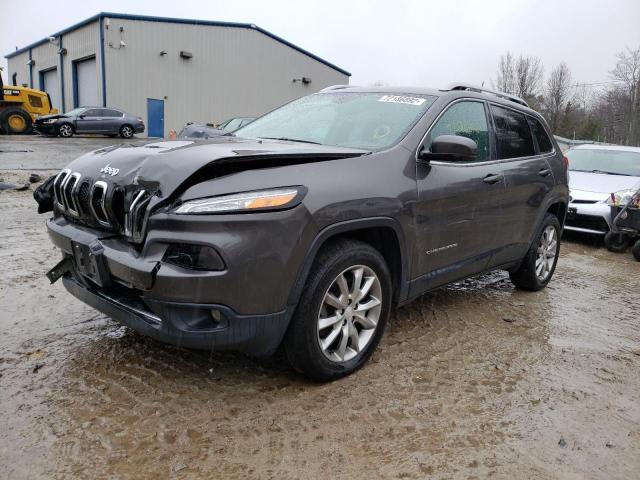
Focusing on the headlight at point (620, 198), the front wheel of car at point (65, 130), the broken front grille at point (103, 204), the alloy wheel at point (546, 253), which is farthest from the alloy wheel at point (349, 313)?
the front wheel of car at point (65, 130)

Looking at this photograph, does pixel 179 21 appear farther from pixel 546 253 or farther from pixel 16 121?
pixel 546 253

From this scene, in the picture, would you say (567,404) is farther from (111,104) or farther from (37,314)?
(111,104)

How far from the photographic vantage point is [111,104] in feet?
93.8

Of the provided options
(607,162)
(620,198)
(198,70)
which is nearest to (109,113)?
(198,70)

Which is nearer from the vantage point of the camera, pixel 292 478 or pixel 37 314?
pixel 292 478

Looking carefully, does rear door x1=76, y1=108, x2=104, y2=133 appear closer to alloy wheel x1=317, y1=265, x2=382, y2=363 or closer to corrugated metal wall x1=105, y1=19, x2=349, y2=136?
corrugated metal wall x1=105, y1=19, x2=349, y2=136

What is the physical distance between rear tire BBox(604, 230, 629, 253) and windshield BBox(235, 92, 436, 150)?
5132 mm

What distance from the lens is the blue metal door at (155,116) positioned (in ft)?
98.1

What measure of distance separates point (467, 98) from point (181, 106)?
95.8 feet

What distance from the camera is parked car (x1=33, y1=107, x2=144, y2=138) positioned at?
896 inches

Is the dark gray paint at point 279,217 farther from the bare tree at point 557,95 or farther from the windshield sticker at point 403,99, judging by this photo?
the bare tree at point 557,95

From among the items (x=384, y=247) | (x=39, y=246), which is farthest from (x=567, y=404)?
(x=39, y=246)

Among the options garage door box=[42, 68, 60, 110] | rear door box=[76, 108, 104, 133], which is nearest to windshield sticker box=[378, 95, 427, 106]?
rear door box=[76, 108, 104, 133]

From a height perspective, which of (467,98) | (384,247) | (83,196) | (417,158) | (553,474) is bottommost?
(553,474)
